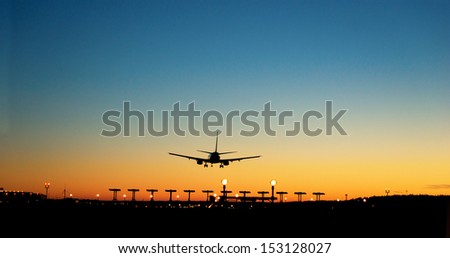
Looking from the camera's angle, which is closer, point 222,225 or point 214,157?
point 222,225

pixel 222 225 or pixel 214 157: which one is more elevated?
pixel 214 157

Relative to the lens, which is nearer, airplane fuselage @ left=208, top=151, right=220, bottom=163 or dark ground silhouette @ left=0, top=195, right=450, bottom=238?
dark ground silhouette @ left=0, top=195, right=450, bottom=238

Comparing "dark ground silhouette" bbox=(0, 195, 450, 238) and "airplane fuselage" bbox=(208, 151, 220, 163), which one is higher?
"airplane fuselage" bbox=(208, 151, 220, 163)

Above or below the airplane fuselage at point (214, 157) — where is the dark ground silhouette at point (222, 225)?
below

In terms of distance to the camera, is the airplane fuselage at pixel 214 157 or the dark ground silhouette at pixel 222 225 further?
the airplane fuselage at pixel 214 157

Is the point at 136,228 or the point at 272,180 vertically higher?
the point at 272,180
